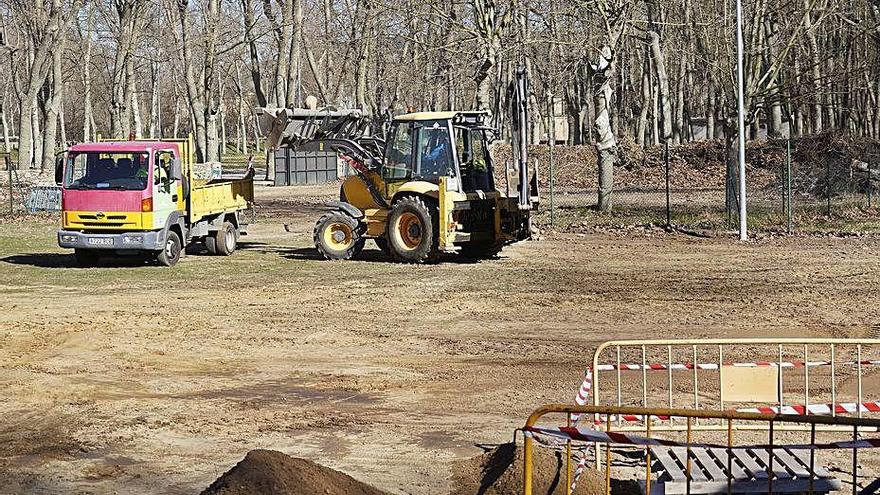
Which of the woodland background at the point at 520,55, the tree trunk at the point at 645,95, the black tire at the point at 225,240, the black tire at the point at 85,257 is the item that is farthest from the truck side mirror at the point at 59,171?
the tree trunk at the point at 645,95

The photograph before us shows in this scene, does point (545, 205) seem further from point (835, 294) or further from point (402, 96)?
point (402, 96)

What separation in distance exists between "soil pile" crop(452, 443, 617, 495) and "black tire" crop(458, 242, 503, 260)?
14999mm

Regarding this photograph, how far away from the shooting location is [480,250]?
986 inches

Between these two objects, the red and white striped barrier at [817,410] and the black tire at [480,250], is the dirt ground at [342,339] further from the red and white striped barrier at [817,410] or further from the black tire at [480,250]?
the red and white striped barrier at [817,410]

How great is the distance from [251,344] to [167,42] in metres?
63.8

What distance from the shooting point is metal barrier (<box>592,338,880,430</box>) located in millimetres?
9516

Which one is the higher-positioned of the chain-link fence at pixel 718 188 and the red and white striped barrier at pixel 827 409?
the chain-link fence at pixel 718 188

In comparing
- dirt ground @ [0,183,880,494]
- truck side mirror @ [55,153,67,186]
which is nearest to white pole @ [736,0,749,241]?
dirt ground @ [0,183,880,494]

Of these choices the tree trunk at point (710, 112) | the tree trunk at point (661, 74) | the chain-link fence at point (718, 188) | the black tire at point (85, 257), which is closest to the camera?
the black tire at point (85, 257)

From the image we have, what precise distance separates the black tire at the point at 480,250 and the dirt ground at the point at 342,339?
355mm

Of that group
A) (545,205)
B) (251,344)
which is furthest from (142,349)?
(545,205)

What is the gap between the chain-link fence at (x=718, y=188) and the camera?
102ft

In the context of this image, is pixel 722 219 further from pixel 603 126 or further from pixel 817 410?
pixel 817 410

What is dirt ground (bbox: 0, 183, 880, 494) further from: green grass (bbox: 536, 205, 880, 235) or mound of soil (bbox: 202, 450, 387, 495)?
green grass (bbox: 536, 205, 880, 235)
